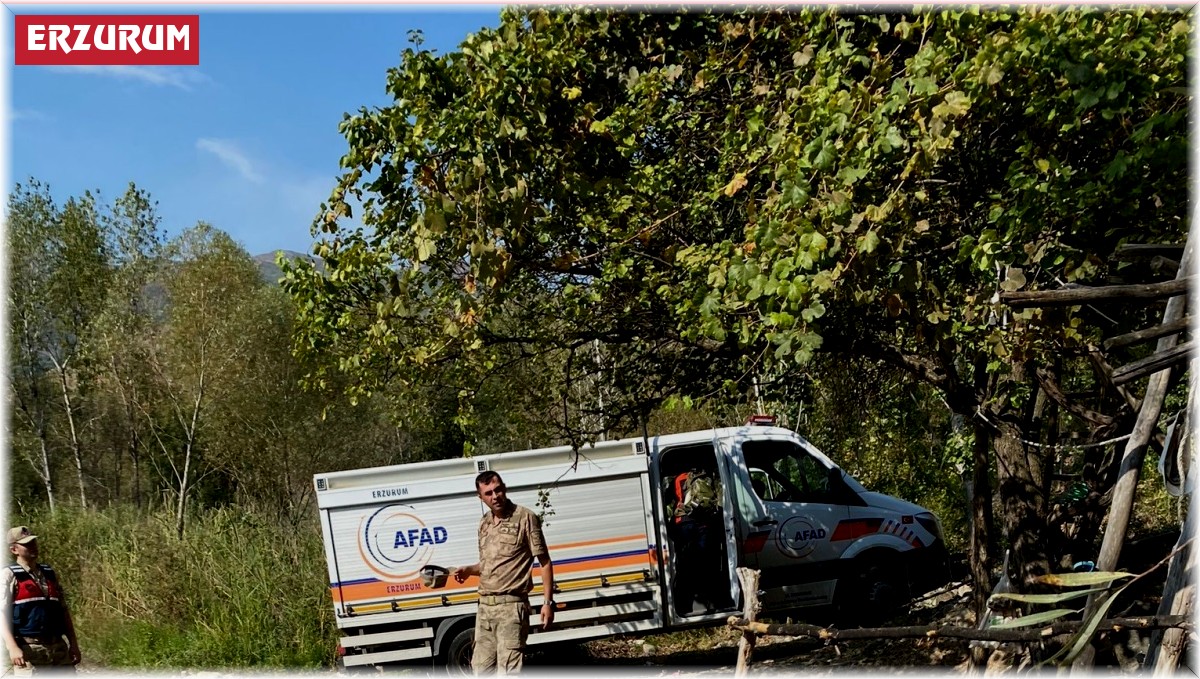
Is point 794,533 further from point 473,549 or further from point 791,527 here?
point 473,549

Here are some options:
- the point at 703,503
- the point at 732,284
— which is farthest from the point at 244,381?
the point at 732,284

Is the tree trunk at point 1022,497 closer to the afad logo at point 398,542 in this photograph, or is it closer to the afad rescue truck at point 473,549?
the afad rescue truck at point 473,549

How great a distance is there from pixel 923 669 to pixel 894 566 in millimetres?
2511

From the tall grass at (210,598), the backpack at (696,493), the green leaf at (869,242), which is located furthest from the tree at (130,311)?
the green leaf at (869,242)

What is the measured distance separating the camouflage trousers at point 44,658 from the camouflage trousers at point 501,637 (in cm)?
317

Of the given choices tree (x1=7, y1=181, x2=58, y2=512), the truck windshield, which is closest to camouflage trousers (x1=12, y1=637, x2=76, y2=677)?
the truck windshield

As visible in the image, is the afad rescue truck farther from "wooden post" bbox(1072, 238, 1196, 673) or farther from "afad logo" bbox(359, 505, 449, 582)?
"wooden post" bbox(1072, 238, 1196, 673)

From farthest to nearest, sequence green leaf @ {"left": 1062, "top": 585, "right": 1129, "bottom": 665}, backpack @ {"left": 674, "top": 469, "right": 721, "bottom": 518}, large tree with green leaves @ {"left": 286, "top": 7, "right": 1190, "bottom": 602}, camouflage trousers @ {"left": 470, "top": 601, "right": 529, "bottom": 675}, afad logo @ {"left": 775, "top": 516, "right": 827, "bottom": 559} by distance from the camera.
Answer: backpack @ {"left": 674, "top": 469, "right": 721, "bottom": 518}
afad logo @ {"left": 775, "top": 516, "right": 827, "bottom": 559}
camouflage trousers @ {"left": 470, "top": 601, "right": 529, "bottom": 675}
large tree with green leaves @ {"left": 286, "top": 7, "right": 1190, "bottom": 602}
green leaf @ {"left": 1062, "top": 585, "right": 1129, "bottom": 665}

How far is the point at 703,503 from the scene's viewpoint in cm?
1145

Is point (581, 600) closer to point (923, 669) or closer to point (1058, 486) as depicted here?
→ point (923, 669)

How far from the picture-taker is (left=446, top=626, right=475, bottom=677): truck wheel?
10.1 meters

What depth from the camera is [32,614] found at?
7.58 meters

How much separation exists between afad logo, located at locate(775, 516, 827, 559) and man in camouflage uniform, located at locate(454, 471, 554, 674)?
417 centimetres

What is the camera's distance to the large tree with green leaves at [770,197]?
4.50 m
